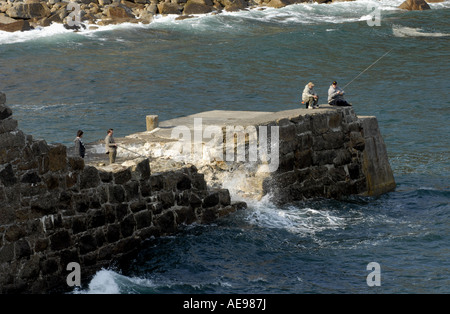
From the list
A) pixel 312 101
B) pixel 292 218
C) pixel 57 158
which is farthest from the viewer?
pixel 312 101

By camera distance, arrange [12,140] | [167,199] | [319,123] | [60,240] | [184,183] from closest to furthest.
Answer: [12,140] → [60,240] → [167,199] → [184,183] → [319,123]

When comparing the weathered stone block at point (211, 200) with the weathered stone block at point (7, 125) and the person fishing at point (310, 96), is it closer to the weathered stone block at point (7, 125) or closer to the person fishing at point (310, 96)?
the person fishing at point (310, 96)

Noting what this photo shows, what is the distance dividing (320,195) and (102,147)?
6.04 metres

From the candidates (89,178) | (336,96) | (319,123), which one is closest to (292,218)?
(319,123)

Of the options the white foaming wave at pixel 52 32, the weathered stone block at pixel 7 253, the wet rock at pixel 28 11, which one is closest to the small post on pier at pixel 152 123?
the weathered stone block at pixel 7 253

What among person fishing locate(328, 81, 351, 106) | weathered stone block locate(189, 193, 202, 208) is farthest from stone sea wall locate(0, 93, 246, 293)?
person fishing locate(328, 81, 351, 106)

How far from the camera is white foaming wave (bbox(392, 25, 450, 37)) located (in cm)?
5119

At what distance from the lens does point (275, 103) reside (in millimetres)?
36031

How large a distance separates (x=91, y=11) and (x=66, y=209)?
1582 inches

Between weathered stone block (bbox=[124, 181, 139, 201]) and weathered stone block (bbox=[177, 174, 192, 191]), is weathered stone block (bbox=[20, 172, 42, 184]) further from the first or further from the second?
weathered stone block (bbox=[177, 174, 192, 191])

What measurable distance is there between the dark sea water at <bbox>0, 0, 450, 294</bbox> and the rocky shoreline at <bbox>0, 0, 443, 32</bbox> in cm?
106

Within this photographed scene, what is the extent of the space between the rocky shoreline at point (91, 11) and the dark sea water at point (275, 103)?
106 cm

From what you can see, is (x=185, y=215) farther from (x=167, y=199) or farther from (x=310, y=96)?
(x=310, y=96)
